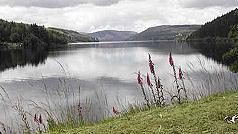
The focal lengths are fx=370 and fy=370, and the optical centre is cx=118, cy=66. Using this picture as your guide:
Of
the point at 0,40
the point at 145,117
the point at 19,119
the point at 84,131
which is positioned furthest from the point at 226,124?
the point at 0,40

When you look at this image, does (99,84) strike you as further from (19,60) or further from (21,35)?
(21,35)

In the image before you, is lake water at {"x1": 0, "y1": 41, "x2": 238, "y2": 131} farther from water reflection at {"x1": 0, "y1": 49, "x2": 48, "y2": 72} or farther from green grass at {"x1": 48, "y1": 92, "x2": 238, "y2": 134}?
water reflection at {"x1": 0, "y1": 49, "x2": 48, "y2": 72}

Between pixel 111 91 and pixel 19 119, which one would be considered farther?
pixel 111 91

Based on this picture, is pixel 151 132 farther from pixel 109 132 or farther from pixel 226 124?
pixel 226 124

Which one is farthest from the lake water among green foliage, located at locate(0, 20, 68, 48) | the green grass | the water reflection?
green foliage, located at locate(0, 20, 68, 48)

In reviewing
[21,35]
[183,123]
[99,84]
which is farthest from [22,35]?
[183,123]

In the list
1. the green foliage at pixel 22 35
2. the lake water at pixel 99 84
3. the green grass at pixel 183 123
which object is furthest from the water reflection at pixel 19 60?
the green foliage at pixel 22 35

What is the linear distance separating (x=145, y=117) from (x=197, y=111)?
114cm

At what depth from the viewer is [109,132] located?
7.09m

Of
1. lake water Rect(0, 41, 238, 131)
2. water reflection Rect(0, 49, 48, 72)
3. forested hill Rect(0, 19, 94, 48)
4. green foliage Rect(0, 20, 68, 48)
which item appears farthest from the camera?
green foliage Rect(0, 20, 68, 48)

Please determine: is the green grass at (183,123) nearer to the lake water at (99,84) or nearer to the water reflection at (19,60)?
the lake water at (99,84)

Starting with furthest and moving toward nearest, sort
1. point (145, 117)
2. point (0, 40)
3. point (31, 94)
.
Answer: point (0, 40)
point (31, 94)
point (145, 117)

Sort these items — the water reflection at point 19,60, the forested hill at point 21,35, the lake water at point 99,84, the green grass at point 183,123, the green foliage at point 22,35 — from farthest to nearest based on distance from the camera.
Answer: the green foliage at point 22,35
the forested hill at point 21,35
the water reflection at point 19,60
the lake water at point 99,84
the green grass at point 183,123

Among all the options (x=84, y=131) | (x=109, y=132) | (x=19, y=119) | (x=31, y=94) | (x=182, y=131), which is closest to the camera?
(x=182, y=131)
